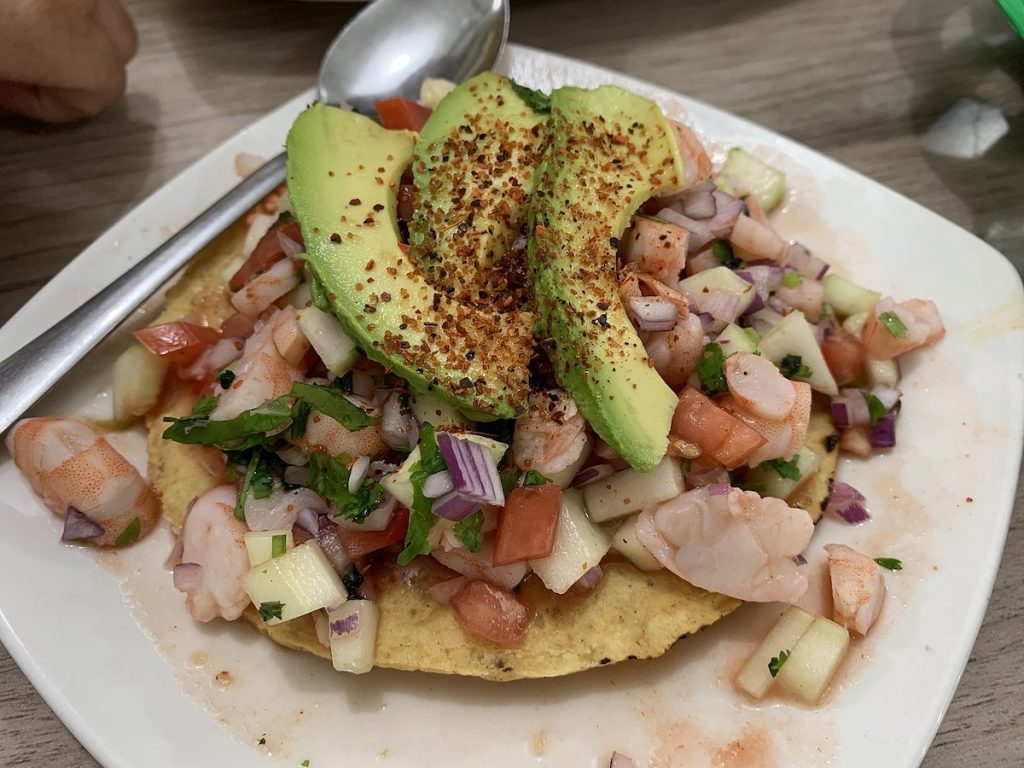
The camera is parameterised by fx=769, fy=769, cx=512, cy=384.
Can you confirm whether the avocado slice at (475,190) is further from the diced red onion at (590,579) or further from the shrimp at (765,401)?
the diced red onion at (590,579)

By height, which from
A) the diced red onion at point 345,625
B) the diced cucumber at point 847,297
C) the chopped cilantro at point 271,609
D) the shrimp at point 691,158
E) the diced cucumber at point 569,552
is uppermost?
the shrimp at point 691,158

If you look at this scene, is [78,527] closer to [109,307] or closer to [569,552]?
[109,307]

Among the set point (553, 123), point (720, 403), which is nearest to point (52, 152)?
point (553, 123)

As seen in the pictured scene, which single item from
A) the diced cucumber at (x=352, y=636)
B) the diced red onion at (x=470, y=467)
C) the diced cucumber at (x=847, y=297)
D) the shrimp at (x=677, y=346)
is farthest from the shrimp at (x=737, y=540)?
the diced cucumber at (x=847, y=297)

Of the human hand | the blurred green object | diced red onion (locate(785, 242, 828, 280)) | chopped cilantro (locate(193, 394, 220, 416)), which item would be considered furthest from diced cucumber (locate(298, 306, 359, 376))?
the blurred green object

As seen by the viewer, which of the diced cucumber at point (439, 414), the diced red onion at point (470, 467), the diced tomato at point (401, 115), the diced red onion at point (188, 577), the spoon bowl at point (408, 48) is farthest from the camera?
the spoon bowl at point (408, 48)

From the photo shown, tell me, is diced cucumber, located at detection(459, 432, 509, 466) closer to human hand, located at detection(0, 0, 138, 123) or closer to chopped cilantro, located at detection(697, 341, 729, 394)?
chopped cilantro, located at detection(697, 341, 729, 394)

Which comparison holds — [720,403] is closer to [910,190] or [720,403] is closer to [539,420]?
[539,420]

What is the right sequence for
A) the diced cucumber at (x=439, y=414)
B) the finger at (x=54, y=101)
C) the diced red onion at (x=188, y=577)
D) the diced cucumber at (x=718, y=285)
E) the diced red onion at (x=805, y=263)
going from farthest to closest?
the finger at (x=54, y=101), the diced red onion at (x=805, y=263), the diced cucumber at (x=718, y=285), the diced red onion at (x=188, y=577), the diced cucumber at (x=439, y=414)
